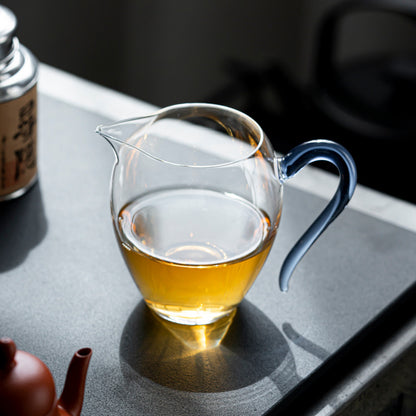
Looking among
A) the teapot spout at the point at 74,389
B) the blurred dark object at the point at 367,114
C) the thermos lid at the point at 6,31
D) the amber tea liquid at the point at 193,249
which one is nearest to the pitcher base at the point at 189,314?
the amber tea liquid at the point at 193,249

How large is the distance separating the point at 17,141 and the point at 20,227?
84 mm

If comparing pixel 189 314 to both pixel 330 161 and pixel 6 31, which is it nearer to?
pixel 330 161

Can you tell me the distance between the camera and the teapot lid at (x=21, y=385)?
392mm

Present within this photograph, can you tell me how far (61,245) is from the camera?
66 centimetres

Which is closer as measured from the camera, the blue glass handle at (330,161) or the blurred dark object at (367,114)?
the blue glass handle at (330,161)

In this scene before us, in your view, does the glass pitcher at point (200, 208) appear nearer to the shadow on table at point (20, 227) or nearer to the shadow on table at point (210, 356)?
the shadow on table at point (210, 356)

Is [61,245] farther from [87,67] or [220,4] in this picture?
[220,4]

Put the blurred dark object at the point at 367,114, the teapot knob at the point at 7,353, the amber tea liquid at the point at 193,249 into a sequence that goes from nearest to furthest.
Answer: the teapot knob at the point at 7,353 → the amber tea liquid at the point at 193,249 → the blurred dark object at the point at 367,114

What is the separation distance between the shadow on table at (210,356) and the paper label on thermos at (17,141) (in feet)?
0.66

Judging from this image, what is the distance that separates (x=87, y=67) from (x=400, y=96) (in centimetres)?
102

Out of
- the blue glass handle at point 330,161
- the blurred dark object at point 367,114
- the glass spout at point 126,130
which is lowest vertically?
the blurred dark object at point 367,114

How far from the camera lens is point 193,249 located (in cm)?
55

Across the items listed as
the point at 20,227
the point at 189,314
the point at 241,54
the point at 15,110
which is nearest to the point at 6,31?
the point at 15,110

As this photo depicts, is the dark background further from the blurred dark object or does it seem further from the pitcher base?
the pitcher base
